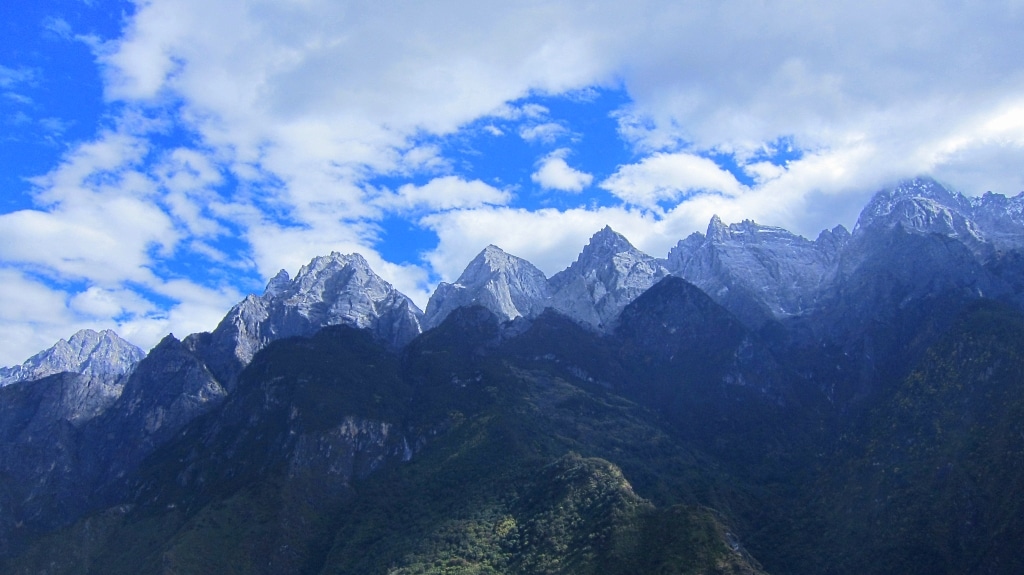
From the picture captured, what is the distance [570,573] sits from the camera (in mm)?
197000

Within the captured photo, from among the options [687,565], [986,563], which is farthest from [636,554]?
[986,563]

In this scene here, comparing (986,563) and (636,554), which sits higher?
(636,554)

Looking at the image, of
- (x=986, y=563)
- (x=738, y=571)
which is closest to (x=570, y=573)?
(x=738, y=571)

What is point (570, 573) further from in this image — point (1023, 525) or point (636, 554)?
point (1023, 525)

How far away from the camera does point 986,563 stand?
639ft

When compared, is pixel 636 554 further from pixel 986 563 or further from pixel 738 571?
pixel 986 563

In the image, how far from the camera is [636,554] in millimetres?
195000

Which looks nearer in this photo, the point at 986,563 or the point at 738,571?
the point at 738,571

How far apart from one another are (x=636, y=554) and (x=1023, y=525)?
82.1 meters

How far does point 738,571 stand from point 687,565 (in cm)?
998

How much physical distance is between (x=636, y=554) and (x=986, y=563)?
243 ft

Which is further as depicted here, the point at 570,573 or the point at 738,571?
the point at 570,573

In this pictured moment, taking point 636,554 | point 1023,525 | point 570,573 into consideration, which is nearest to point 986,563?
point 1023,525

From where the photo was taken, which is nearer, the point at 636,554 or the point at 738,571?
the point at 738,571
